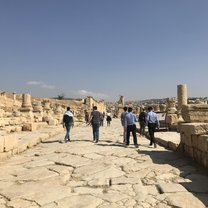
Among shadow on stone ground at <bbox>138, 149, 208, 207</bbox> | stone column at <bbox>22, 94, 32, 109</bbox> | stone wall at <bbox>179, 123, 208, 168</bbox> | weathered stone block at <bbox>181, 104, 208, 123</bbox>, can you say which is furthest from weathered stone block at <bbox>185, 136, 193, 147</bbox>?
stone column at <bbox>22, 94, 32, 109</bbox>

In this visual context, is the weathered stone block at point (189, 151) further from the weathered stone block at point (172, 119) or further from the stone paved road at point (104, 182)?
the weathered stone block at point (172, 119)

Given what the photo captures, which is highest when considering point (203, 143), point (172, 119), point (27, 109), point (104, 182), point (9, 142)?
point (27, 109)

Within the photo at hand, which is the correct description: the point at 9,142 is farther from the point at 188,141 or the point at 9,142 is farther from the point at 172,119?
the point at 172,119

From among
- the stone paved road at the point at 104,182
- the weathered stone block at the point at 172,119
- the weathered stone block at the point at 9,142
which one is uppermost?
the weathered stone block at the point at 172,119

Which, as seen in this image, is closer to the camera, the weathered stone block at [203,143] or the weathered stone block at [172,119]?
the weathered stone block at [203,143]

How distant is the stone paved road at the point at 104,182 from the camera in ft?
15.2

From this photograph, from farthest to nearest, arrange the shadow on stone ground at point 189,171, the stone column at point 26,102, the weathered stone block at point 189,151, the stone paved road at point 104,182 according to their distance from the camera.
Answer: the stone column at point 26,102
the weathered stone block at point 189,151
the shadow on stone ground at point 189,171
the stone paved road at point 104,182

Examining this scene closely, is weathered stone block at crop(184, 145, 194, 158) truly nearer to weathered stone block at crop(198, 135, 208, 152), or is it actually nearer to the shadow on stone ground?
the shadow on stone ground

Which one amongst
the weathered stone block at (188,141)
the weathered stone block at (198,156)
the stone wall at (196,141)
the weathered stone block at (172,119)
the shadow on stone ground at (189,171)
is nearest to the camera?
the shadow on stone ground at (189,171)

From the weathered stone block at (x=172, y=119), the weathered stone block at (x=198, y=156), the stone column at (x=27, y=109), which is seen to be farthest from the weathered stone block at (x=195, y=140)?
the stone column at (x=27, y=109)

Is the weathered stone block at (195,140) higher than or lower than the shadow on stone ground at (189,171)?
higher

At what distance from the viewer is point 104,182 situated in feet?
19.0

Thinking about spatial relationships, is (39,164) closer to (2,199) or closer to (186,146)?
(2,199)

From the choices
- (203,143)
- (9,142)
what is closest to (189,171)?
(203,143)
